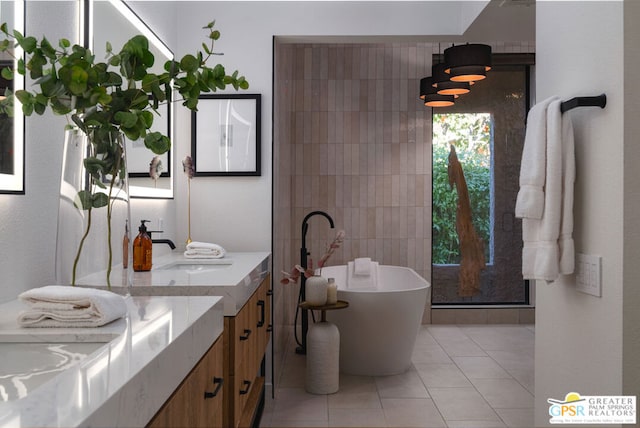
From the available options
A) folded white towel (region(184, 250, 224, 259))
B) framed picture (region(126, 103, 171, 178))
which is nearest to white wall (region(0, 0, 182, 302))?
framed picture (region(126, 103, 171, 178))

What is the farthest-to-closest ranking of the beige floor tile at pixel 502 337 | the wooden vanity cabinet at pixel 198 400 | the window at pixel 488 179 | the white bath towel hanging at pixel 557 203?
the window at pixel 488 179
the beige floor tile at pixel 502 337
the white bath towel hanging at pixel 557 203
the wooden vanity cabinet at pixel 198 400

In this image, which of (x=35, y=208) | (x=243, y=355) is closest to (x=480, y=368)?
(x=243, y=355)

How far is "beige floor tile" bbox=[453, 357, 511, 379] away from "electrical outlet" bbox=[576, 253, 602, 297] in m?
2.41

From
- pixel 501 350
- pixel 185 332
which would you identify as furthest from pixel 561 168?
pixel 501 350

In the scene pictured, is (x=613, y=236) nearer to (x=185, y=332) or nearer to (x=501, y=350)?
(x=185, y=332)

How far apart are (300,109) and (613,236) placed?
14.6ft

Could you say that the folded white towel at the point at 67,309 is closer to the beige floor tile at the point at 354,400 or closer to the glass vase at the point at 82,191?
the glass vase at the point at 82,191

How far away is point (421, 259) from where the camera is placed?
580 cm

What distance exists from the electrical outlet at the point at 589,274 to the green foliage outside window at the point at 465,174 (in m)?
3.97

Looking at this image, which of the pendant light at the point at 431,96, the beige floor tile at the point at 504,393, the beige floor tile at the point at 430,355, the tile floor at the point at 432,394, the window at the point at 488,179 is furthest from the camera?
the window at the point at 488,179

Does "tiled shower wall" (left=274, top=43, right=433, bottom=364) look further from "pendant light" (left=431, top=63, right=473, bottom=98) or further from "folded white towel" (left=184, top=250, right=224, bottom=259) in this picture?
"folded white towel" (left=184, top=250, right=224, bottom=259)

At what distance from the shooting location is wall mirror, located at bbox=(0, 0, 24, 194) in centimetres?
166

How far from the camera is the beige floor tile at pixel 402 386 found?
→ 3754 millimetres

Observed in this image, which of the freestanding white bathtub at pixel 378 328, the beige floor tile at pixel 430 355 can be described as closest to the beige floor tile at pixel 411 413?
the freestanding white bathtub at pixel 378 328
